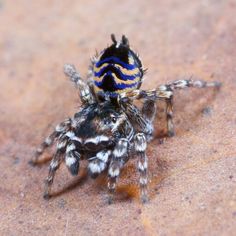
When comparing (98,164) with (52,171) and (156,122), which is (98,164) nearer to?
(52,171)

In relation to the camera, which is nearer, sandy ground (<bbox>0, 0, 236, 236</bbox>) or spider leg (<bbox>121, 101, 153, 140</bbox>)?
sandy ground (<bbox>0, 0, 236, 236</bbox>)

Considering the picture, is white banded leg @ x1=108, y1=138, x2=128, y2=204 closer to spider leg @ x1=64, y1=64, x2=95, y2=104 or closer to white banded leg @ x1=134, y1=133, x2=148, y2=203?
white banded leg @ x1=134, y1=133, x2=148, y2=203

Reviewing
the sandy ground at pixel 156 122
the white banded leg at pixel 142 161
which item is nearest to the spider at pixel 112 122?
the white banded leg at pixel 142 161

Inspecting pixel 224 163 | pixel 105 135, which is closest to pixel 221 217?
pixel 224 163

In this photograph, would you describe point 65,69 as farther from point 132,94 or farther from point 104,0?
point 104,0

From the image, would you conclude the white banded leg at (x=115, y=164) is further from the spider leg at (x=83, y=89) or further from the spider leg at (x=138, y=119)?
the spider leg at (x=83, y=89)

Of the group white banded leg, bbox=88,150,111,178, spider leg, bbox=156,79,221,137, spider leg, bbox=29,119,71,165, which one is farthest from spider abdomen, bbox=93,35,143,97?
white banded leg, bbox=88,150,111,178
